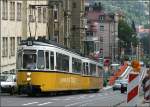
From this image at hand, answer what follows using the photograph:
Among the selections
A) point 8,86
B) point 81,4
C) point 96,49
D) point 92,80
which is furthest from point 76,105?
point 81,4

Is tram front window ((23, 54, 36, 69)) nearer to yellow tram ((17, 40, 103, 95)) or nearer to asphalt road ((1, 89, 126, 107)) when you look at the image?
yellow tram ((17, 40, 103, 95))

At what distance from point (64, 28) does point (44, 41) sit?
5388 centimetres

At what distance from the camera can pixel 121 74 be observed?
90.1 m

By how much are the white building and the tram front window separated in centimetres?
1983

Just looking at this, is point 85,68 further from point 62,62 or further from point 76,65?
point 62,62

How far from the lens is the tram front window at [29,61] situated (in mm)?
35969

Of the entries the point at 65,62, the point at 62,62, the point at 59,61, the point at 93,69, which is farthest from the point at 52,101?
the point at 93,69

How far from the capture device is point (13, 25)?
6341 centimetres

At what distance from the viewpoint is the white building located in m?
60.0

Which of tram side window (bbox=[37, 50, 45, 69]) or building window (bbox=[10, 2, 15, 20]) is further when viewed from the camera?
building window (bbox=[10, 2, 15, 20])

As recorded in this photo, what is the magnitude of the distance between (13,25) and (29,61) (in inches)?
1090

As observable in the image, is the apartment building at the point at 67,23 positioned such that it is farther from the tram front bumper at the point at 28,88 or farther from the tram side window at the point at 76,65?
the tram front bumper at the point at 28,88

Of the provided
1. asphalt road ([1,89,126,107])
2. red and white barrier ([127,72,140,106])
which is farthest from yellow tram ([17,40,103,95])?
red and white barrier ([127,72,140,106])

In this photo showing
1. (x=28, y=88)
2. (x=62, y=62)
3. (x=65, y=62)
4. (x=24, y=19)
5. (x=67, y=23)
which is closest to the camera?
(x=28, y=88)
